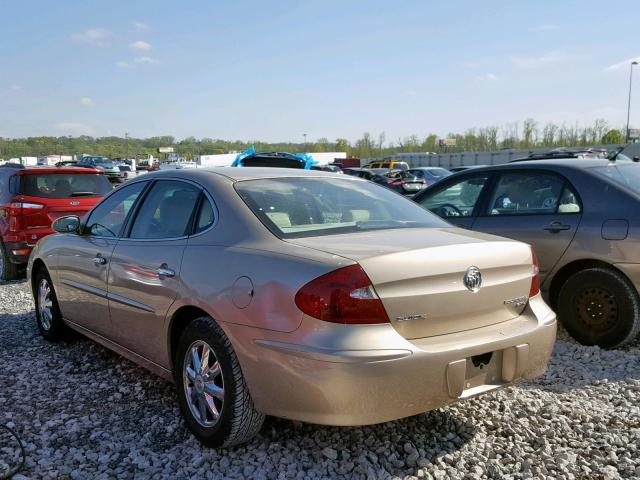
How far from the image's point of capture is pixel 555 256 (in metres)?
4.90

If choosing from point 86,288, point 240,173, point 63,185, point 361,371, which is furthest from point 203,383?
point 63,185

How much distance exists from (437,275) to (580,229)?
103 inches

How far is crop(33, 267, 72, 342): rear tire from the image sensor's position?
500cm

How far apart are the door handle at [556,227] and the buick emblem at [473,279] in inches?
93.2

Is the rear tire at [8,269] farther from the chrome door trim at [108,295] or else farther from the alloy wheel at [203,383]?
the alloy wheel at [203,383]

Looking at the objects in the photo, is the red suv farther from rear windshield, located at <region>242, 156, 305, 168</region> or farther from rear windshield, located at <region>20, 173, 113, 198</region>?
rear windshield, located at <region>242, 156, 305, 168</region>

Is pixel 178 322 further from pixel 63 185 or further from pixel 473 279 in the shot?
pixel 63 185

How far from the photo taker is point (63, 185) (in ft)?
27.7

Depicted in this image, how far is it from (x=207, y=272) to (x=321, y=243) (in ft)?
2.05

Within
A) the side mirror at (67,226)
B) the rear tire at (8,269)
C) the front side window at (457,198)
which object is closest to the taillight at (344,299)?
the side mirror at (67,226)

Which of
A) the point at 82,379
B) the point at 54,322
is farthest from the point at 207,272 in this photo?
the point at 54,322

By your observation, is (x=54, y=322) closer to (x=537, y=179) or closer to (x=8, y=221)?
(x=8, y=221)

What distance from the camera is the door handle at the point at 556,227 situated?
487 centimetres

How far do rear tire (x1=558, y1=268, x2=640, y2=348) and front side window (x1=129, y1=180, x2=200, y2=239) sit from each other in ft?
10.4
